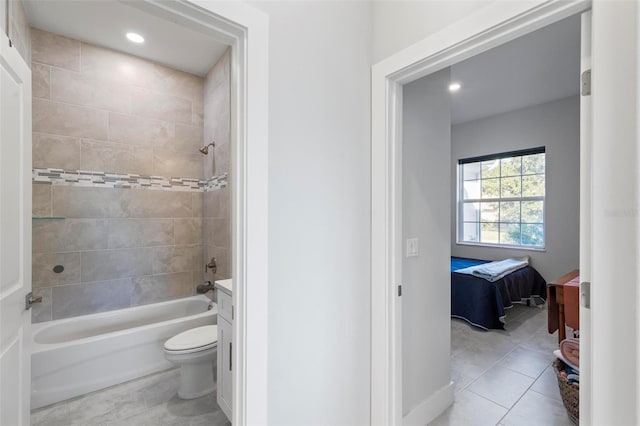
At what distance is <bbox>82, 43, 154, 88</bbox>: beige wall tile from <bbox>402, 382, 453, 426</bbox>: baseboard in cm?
353

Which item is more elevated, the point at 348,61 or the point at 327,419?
the point at 348,61

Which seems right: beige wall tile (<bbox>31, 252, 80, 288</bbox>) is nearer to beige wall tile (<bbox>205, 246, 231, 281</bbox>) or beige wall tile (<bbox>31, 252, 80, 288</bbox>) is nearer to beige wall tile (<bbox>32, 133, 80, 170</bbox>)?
beige wall tile (<bbox>32, 133, 80, 170</bbox>)

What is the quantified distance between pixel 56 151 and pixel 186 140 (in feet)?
3.53

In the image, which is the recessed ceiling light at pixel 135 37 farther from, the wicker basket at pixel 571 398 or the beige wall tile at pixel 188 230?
the wicker basket at pixel 571 398

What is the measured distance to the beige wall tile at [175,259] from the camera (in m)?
3.03

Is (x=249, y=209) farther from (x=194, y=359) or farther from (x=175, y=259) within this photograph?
(x=175, y=259)

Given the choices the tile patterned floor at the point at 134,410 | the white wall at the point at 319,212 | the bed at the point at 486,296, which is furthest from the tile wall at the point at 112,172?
the bed at the point at 486,296

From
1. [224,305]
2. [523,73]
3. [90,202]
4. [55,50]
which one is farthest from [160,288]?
[523,73]

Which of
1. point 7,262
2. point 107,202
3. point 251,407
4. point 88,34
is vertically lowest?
point 251,407

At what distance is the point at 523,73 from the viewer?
10.8ft

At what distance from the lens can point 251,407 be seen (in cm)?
114

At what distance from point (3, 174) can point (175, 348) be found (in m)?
1.41

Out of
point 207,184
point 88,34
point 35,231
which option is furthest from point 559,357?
point 88,34

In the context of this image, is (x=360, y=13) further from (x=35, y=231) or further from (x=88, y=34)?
(x=35, y=231)
